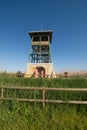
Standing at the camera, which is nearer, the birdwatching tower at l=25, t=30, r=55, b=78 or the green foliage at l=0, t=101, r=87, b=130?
the green foliage at l=0, t=101, r=87, b=130

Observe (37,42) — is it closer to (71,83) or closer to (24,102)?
(71,83)

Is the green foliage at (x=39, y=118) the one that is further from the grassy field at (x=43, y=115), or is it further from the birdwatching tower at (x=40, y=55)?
the birdwatching tower at (x=40, y=55)

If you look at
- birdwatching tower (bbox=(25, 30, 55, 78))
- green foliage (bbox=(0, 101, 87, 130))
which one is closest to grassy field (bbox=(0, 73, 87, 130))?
green foliage (bbox=(0, 101, 87, 130))

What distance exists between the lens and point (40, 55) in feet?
108

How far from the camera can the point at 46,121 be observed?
17.9ft

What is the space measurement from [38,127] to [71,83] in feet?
18.2

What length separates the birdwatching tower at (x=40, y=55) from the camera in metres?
31.7

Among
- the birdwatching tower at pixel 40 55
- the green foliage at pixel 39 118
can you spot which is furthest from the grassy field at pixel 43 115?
the birdwatching tower at pixel 40 55

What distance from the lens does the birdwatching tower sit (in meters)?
31.7

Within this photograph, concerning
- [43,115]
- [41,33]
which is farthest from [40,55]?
[43,115]

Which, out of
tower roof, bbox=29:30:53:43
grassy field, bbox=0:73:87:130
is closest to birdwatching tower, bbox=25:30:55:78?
tower roof, bbox=29:30:53:43

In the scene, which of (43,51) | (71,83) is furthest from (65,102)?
(43,51)

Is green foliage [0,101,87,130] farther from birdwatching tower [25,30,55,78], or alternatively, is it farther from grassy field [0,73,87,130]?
birdwatching tower [25,30,55,78]

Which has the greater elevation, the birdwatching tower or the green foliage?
the birdwatching tower
